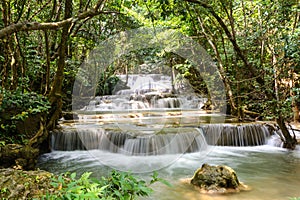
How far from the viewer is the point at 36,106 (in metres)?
4.00

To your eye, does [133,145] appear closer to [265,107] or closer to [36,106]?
[36,106]

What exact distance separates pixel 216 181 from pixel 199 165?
1.71 metres

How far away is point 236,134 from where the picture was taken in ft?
23.1

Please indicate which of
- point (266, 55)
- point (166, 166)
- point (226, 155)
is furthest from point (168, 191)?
point (266, 55)

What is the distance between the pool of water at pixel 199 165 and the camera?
3664 millimetres

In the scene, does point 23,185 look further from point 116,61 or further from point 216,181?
point 116,61

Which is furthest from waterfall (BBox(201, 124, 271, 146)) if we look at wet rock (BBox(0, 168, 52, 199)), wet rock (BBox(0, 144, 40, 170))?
wet rock (BBox(0, 168, 52, 199))

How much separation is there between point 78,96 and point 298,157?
22.6 feet

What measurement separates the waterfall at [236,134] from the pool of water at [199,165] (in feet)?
0.73

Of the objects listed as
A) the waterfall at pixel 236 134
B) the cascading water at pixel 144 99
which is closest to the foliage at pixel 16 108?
the waterfall at pixel 236 134

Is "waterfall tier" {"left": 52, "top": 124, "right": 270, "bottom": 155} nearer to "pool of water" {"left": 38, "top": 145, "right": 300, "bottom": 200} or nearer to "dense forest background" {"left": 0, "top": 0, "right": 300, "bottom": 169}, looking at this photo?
"pool of water" {"left": 38, "top": 145, "right": 300, "bottom": 200}

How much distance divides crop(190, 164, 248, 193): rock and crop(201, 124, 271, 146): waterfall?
10.9ft

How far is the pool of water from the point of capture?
3664mm

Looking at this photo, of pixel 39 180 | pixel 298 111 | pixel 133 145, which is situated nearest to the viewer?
pixel 39 180
